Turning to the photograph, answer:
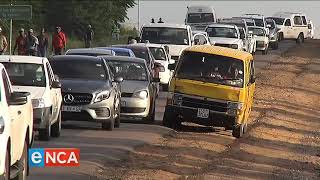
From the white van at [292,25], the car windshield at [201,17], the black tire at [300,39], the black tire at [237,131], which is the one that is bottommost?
the black tire at [300,39]

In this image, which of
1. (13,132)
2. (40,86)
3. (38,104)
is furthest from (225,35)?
(13,132)

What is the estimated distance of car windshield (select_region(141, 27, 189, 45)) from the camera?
3762 centimetres

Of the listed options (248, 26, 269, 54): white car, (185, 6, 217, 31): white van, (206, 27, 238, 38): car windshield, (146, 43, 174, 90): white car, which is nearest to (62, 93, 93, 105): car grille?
(146, 43, 174, 90): white car

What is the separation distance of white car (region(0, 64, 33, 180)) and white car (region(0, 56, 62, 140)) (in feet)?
15.3

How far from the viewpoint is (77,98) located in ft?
70.7

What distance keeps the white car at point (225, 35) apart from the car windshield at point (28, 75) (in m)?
28.2

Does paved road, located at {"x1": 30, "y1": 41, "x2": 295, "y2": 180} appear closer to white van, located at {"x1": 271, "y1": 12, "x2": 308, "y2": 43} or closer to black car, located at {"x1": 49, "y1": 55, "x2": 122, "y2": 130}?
black car, located at {"x1": 49, "y1": 55, "x2": 122, "y2": 130}

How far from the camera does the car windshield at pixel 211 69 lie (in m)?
22.4

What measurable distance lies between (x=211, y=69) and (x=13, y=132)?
10.7 m

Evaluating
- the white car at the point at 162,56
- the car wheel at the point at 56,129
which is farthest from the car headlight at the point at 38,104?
the white car at the point at 162,56

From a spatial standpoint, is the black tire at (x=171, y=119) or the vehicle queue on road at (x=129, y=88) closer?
the vehicle queue on road at (x=129, y=88)

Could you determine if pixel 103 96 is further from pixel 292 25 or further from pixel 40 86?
pixel 292 25

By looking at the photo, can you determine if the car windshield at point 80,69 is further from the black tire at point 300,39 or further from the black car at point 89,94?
the black tire at point 300,39

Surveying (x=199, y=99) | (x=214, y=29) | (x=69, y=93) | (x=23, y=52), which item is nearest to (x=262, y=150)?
(x=199, y=99)
